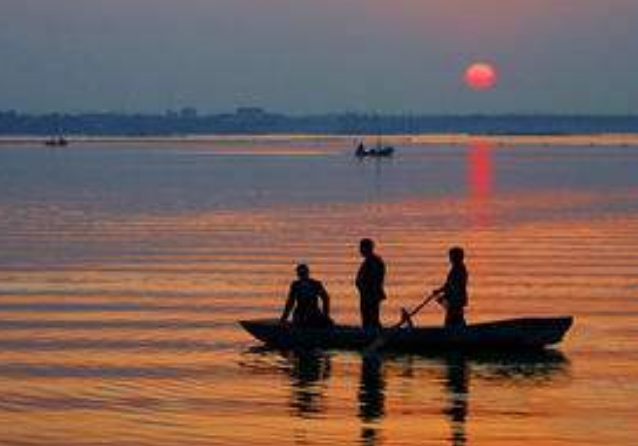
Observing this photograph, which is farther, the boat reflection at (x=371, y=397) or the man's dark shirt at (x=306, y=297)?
the man's dark shirt at (x=306, y=297)

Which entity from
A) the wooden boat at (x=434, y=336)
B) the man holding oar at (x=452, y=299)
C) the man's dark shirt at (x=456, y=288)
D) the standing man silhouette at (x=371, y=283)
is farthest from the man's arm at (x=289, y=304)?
the man's dark shirt at (x=456, y=288)

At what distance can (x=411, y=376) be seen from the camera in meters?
23.8

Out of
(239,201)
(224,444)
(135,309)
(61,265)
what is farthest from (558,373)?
(239,201)

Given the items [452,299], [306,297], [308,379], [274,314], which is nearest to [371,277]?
[306,297]

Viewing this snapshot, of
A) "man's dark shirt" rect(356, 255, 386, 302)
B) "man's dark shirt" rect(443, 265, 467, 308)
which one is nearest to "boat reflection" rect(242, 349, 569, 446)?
"man's dark shirt" rect(443, 265, 467, 308)

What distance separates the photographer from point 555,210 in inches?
2943

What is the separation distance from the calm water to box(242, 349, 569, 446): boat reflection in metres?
0.04

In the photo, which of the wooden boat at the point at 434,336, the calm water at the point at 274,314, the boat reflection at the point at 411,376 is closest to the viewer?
the calm water at the point at 274,314

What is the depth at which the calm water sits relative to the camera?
19.9 meters

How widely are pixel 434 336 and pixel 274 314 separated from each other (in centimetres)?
665

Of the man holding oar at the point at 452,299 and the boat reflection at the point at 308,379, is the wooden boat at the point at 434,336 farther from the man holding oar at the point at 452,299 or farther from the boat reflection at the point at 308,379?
the boat reflection at the point at 308,379

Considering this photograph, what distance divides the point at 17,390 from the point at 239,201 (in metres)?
62.8

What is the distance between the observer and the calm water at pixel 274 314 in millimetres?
19891

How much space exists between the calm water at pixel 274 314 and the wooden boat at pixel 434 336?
34 centimetres
